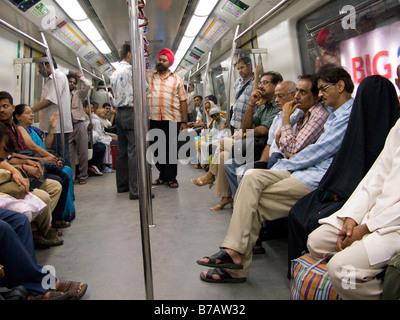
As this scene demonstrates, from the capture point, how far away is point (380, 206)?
5.43 ft

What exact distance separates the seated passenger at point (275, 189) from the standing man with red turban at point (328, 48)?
3.80 ft

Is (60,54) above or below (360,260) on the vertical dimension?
above

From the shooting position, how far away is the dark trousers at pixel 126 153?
14.8 ft

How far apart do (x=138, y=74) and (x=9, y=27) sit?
302 centimetres

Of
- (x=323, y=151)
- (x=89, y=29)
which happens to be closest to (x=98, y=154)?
(x=89, y=29)

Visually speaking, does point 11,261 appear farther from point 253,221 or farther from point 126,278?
point 253,221

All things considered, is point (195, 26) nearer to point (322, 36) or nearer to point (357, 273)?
point (322, 36)

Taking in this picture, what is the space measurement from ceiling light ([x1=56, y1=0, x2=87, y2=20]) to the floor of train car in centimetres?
322

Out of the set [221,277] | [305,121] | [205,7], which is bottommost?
[221,277]

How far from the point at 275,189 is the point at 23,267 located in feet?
5.06

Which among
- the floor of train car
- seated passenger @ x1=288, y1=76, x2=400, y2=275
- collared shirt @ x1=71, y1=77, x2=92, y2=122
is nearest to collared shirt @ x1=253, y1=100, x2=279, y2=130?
the floor of train car

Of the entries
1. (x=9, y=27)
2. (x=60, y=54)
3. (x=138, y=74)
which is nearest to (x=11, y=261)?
(x=138, y=74)

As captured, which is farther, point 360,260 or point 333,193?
point 333,193

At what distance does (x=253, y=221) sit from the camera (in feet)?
7.57
